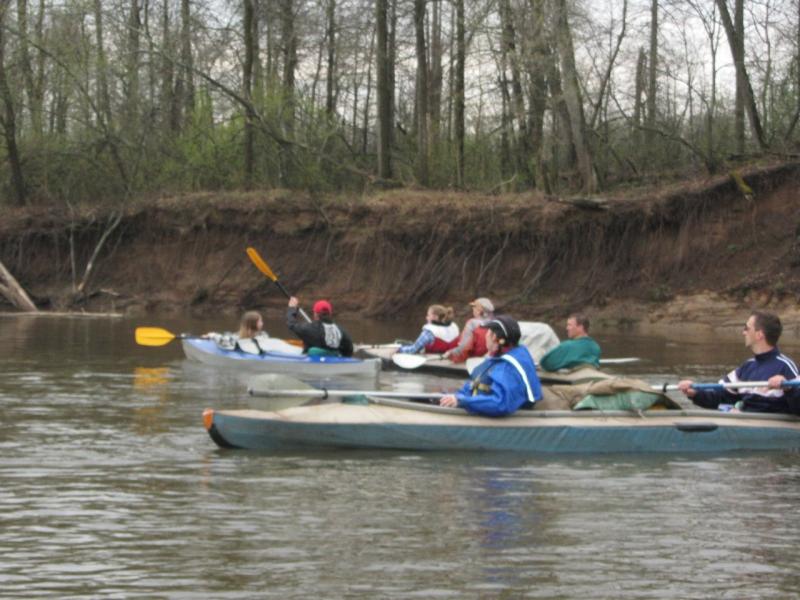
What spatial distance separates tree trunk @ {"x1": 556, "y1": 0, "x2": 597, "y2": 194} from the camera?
87.9 ft

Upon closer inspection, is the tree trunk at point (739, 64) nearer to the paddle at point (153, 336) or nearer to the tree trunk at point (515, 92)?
the tree trunk at point (515, 92)

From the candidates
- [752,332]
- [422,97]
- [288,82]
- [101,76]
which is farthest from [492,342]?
[288,82]

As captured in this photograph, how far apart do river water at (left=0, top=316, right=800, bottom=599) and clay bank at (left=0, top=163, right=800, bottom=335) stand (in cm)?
1717

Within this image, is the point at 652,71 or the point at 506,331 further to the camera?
the point at 652,71

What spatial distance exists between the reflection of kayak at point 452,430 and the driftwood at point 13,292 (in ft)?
67.6

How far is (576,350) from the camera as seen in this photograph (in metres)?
13.1

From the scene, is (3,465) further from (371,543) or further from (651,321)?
(651,321)

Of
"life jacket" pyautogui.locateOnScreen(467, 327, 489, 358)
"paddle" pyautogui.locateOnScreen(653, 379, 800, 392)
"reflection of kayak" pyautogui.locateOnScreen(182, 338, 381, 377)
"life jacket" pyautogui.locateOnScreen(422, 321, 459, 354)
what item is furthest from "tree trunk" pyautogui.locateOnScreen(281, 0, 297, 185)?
"paddle" pyautogui.locateOnScreen(653, 379, 800, 392)

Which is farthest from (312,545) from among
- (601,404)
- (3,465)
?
(601,404)

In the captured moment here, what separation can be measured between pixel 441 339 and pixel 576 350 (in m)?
4.90

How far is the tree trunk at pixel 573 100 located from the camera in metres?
26.8

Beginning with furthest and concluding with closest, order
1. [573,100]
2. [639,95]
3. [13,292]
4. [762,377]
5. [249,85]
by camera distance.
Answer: [249,85]
[639,95]
[13,292]
[573,100]
[762,377]

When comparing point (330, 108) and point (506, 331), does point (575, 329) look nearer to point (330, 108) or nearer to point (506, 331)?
point (506, 331)

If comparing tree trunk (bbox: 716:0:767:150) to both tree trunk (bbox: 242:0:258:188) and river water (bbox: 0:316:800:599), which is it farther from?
river water (bbox: 0:316:800:599)
